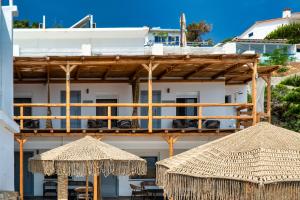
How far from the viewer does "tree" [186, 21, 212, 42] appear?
63844mm

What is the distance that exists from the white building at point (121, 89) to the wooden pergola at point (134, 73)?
4 cm

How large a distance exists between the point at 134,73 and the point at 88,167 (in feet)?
32.0

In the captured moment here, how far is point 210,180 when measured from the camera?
304 inches

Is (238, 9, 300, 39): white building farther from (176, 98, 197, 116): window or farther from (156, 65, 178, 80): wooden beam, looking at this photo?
(156, 65, 178, 80): wooden beam

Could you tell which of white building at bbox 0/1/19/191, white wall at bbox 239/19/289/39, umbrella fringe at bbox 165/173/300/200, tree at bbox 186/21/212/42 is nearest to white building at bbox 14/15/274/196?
white building at bbox 0/1/19/191

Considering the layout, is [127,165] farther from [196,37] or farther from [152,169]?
[196,37]

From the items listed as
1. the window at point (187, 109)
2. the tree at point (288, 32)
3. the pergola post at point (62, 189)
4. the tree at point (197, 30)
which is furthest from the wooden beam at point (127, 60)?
the tree at point (197, 30)

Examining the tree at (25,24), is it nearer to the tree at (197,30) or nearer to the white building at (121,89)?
the tree at (197,30)

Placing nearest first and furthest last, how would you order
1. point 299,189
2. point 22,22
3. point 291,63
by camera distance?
1. point 299,189
2. point 291,63
3. point 22,22

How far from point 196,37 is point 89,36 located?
37745mm

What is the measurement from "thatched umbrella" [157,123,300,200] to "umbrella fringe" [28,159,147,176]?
20.4 ft

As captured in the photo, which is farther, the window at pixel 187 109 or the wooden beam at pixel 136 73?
the window at pixel 187 109

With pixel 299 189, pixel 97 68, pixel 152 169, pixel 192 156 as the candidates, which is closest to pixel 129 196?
pixel 152 169

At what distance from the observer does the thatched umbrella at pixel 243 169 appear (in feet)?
23.7
